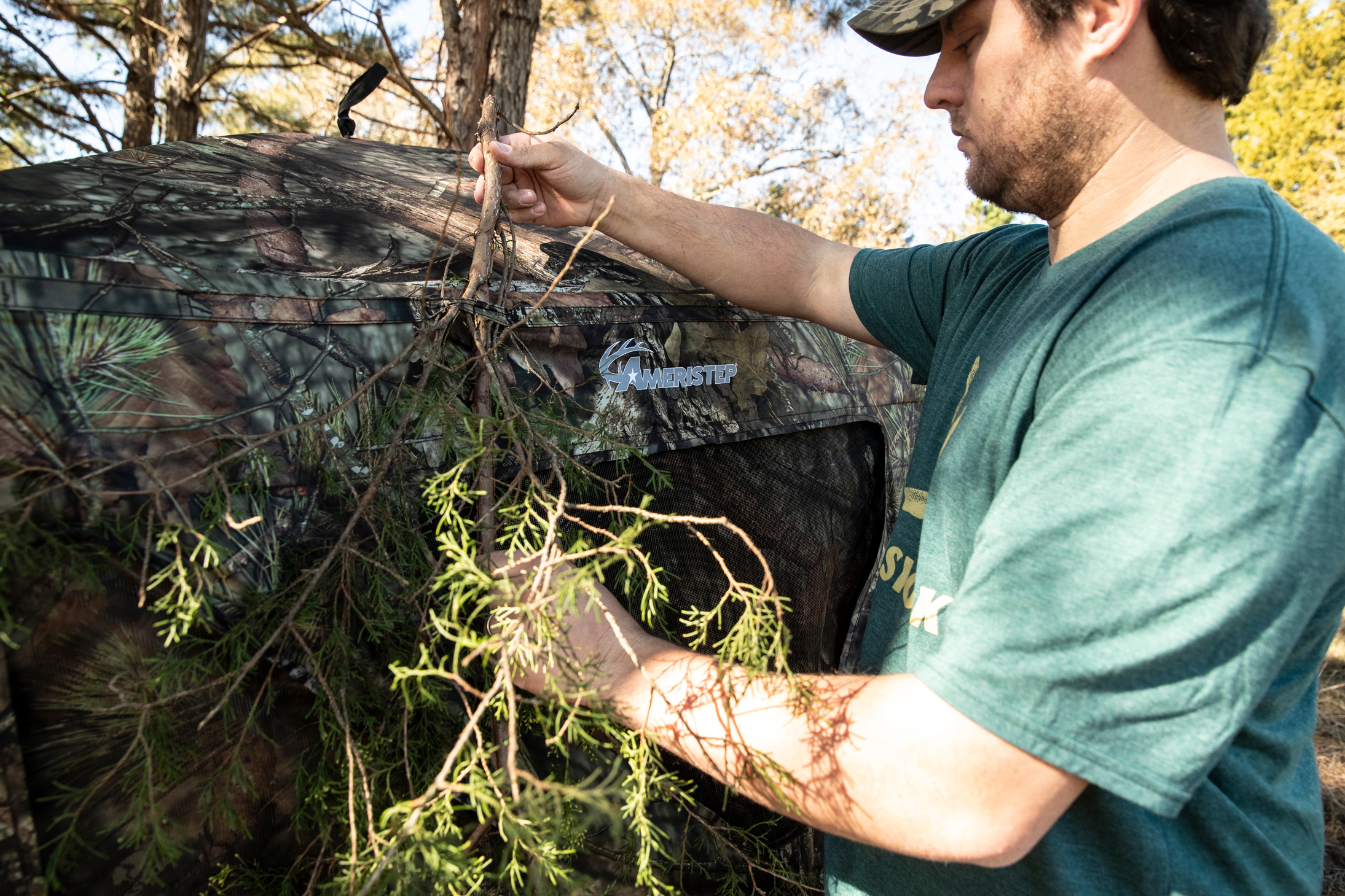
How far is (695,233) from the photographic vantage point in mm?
2203

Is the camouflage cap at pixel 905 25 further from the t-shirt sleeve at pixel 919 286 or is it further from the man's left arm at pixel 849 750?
the man's left arm at pixel 849 750

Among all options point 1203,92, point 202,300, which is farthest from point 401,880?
point 1203,92

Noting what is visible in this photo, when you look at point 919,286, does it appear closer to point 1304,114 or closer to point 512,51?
point 512,51

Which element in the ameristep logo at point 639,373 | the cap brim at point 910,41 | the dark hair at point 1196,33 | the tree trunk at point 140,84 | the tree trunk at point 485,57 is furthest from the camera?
the tree trunk at point 140,84

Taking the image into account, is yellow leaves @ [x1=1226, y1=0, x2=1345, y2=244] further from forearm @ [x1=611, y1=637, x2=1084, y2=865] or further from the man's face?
forearm @ [x1=611, y1=637, x2=1084, y2=865]

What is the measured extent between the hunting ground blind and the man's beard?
90 centimetres

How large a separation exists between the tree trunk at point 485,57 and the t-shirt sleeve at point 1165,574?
12.5 ft

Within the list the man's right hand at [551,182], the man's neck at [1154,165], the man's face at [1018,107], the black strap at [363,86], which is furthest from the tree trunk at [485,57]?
the man's neck at [1154,165]

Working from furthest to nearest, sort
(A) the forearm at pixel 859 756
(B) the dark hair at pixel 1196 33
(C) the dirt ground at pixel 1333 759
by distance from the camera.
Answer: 1. (C) the dirt ground at pixel 1333 759
2. (B) the dark hair at pixel 1196 33
3. (A) the forearm at pixel 859 756

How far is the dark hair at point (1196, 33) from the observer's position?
1422 mm

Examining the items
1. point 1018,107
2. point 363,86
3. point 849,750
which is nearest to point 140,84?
point 363,86

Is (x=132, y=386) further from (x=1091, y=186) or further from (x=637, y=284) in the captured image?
(x=1091, y=186)

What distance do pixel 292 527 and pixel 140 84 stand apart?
726 centimetres

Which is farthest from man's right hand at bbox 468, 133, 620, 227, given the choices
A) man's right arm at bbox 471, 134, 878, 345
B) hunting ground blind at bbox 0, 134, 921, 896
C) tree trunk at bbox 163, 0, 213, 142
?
tree trunk at bbox 163, 0, 213, 142
